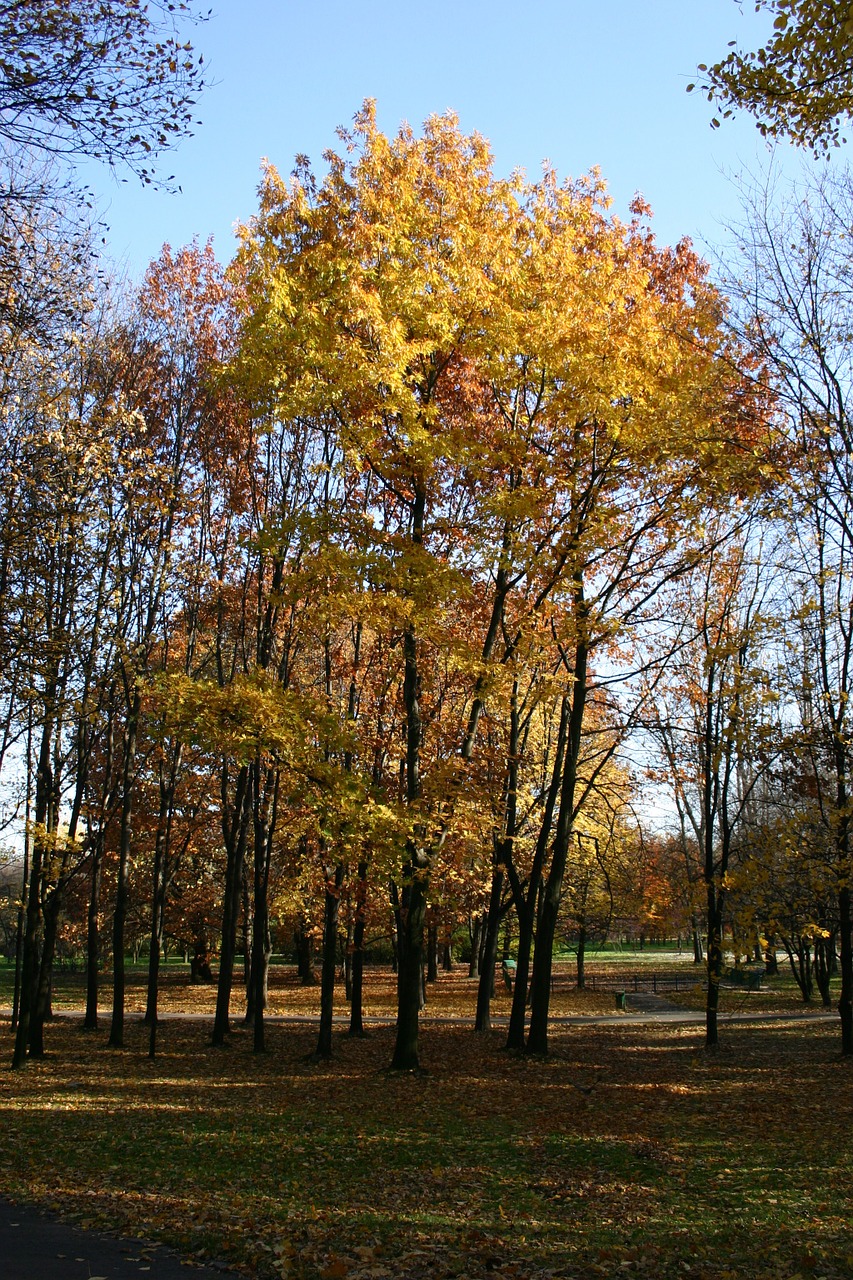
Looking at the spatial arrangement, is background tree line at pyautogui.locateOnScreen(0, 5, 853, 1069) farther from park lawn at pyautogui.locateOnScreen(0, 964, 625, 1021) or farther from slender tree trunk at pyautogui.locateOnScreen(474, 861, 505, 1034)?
park lawn at pyautogui.locateOnScreen(0, 964, 625, 1021)

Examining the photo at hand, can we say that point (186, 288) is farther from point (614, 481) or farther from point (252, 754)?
point (252, 754)

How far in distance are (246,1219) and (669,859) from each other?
3530 centimetres

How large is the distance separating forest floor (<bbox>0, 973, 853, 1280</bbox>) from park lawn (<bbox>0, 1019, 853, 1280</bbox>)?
31 millimetres

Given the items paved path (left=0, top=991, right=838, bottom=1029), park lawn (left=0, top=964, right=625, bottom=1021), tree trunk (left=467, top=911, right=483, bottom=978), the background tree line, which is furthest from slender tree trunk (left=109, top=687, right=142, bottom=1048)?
tree trunk (left=467, top=911, right=483, bottom=978)

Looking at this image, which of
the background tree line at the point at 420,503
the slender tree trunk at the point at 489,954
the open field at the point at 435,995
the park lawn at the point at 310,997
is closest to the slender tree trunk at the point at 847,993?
the background tree line at the point at 420,503

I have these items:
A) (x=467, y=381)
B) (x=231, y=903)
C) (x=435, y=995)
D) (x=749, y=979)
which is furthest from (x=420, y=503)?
(x=749, y=979)

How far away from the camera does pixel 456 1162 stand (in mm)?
8586

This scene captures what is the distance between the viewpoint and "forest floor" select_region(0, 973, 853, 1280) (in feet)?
19.2

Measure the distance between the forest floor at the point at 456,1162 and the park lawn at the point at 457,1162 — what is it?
3 centimetres

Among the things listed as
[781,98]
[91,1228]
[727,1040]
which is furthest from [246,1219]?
[727,1040]

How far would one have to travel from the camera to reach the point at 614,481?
48.6 ft

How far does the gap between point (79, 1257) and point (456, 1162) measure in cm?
407

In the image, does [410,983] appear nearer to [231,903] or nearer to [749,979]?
[231,903]

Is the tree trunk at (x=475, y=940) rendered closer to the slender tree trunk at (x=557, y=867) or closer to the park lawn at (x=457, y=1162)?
the slender tree trunk at (x=557, y=867)
